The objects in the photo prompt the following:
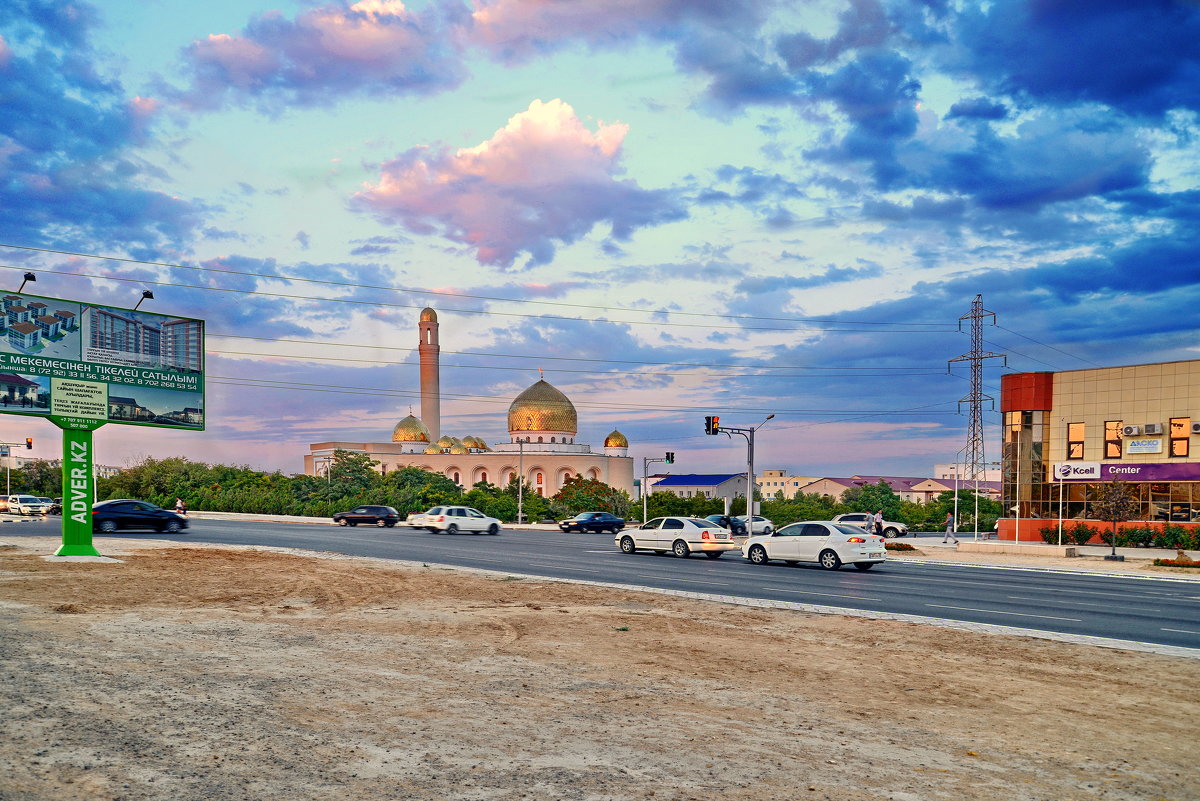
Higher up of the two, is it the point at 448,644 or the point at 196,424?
the point at 196,424

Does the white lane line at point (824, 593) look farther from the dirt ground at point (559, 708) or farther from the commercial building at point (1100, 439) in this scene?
the commercial building at point (1100, 439)

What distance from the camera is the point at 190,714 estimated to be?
7.95 metres

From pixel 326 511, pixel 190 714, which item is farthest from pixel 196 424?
pixel 326 511

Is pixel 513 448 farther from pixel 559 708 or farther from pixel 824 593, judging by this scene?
pixel 559 708

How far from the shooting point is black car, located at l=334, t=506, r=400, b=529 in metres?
55.4

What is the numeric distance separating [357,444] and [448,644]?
111m

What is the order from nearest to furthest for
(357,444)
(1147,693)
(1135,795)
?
(1135,795) < (1147,693) < (357,444)

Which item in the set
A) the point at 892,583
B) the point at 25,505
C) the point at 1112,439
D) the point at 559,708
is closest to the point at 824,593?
the point at 892,583

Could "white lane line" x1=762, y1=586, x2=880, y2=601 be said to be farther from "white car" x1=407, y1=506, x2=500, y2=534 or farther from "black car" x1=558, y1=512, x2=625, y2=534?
"black car" x1=558, y1=512, x2=625, y2=534

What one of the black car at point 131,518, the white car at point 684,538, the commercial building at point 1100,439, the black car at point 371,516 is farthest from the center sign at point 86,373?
the commercial building at point 1100,439

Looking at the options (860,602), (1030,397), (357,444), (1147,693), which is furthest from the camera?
(357,444)

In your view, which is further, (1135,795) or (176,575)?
(176,575)

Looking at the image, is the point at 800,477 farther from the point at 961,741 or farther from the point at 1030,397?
the point at 961,741

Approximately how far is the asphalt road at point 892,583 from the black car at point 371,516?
16.0m
